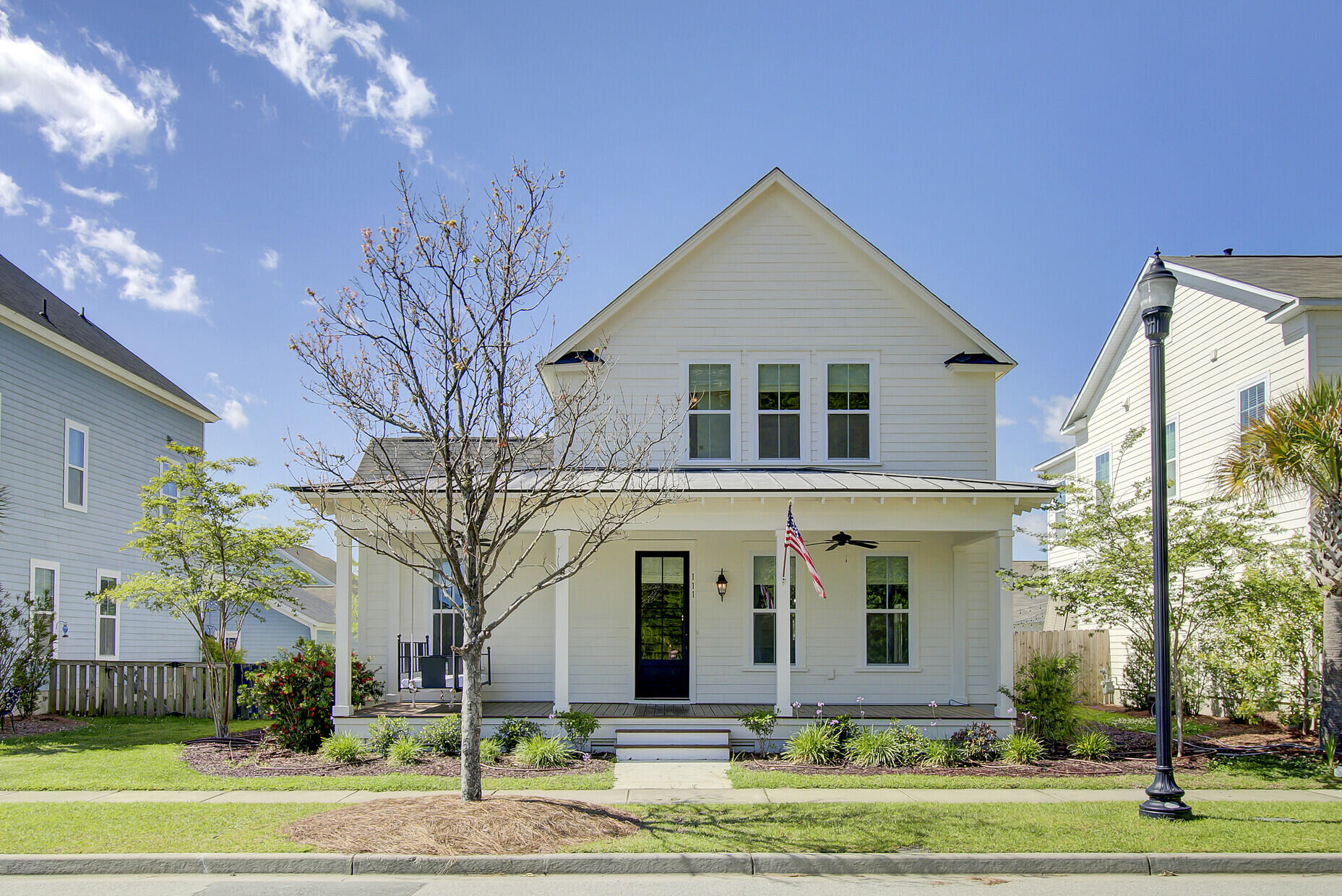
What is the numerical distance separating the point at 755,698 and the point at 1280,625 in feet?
24.2

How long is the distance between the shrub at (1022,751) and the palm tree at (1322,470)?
3634 mm

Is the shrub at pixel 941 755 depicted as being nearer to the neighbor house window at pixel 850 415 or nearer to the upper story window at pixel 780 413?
the neighbor house window at pixel 850 415

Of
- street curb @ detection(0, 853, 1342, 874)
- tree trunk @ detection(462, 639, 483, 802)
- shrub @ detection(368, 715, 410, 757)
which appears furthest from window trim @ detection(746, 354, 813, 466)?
street curb @ detection(0, 853, 1342, 874)

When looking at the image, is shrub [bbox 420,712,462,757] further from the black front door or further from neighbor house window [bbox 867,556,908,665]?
neighbor house window [bbox 867,556,908,665]

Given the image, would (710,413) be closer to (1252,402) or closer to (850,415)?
(850,415)

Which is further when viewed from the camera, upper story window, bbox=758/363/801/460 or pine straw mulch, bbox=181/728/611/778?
upper story window, bbox=758/363/801/460

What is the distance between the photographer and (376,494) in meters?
12.6

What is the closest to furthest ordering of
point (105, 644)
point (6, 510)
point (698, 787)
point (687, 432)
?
point (698, 787)
point (687, 432)
point (6, 510)
point (105, 644)

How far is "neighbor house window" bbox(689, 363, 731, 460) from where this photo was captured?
15.9m

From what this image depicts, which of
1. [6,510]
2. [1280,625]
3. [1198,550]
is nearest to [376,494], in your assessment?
[6,510]

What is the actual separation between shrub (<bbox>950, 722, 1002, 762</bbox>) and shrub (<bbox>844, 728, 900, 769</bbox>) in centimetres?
90

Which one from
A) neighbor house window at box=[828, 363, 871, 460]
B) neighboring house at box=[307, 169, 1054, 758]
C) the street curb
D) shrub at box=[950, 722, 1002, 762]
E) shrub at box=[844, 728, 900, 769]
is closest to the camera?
the street curb

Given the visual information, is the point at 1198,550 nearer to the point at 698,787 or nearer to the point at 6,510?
the point at 698,787

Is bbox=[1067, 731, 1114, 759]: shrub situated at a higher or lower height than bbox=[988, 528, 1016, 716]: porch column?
lower
